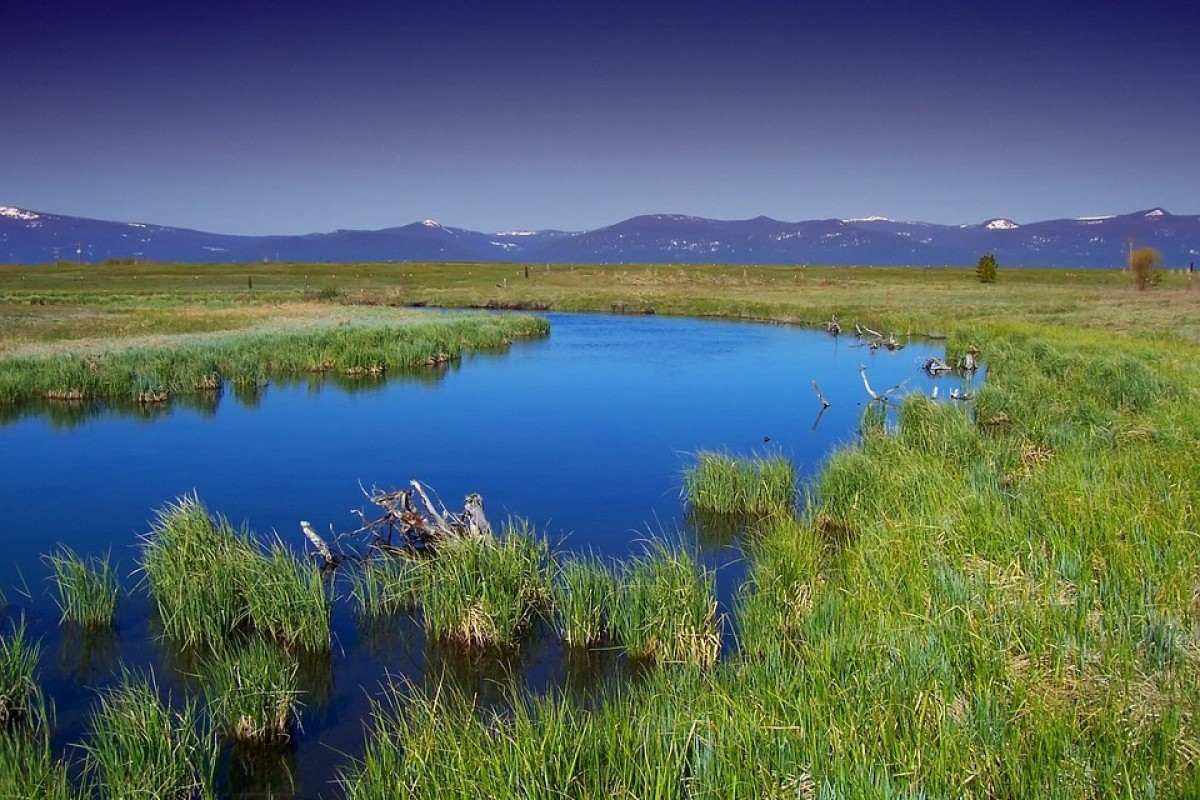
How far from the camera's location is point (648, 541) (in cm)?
1247

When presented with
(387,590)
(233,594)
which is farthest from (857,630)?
(233,594)

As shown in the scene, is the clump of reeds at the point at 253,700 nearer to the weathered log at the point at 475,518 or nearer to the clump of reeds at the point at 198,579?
the clump of reeds at the point at 198,579

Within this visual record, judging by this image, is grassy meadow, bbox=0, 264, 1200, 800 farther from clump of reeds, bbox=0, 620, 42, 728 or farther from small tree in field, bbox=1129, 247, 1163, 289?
small tree in field, bbox=1129, 247, 1163, 289

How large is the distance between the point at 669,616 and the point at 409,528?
188 inches

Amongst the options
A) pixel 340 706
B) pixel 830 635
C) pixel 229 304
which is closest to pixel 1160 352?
pixel 830 635

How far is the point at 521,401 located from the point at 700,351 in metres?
14.3

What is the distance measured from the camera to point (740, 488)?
14008mm

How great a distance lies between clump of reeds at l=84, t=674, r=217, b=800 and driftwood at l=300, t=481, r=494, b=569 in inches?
158

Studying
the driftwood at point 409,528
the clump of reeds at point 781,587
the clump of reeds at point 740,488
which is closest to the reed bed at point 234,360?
the driftwood at point 409,528

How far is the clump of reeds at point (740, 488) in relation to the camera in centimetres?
1389

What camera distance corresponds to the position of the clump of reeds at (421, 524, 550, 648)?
30.5 feet

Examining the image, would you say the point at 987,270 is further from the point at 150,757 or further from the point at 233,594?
the point at 150,757

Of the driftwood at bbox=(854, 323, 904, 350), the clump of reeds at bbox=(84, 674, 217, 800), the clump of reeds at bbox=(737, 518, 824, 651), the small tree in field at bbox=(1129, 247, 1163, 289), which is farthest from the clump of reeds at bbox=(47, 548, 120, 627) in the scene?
the small tree in field at bbox=(1129, 247, 1163, 289)

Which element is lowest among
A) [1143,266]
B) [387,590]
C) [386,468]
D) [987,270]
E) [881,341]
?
[386,468]
